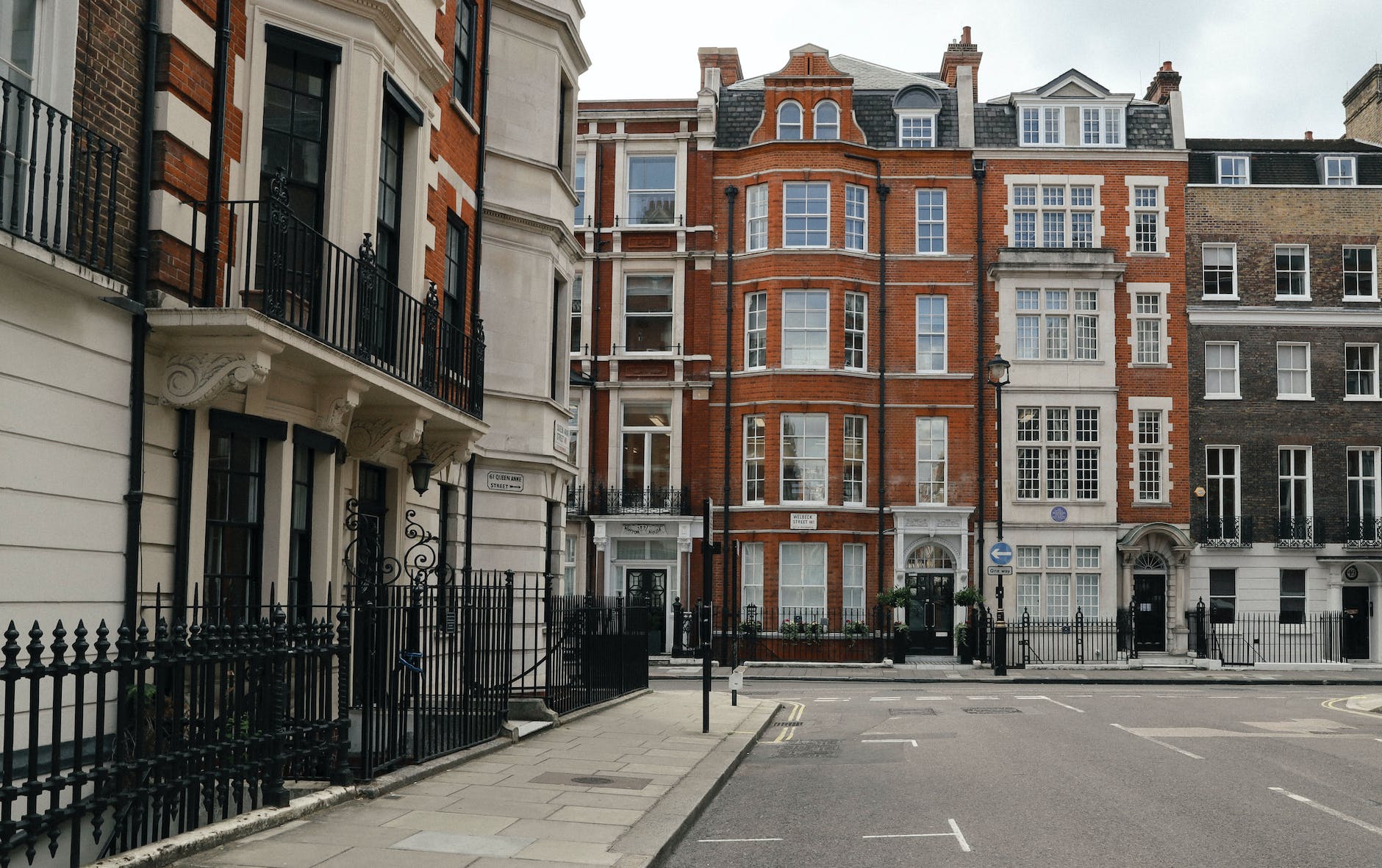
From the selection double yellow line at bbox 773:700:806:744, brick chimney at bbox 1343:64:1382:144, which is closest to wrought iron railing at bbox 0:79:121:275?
double yellow line at bbox 773:700:806:744

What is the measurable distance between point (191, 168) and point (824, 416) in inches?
1027

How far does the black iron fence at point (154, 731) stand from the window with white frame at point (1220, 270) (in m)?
32.4

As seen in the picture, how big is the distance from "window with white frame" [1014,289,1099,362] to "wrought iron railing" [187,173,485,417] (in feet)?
79.3

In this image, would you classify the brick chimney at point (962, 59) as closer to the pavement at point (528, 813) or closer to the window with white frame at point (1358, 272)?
the window with white frame at point (1358, 272)

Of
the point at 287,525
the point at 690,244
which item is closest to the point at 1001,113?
the point at 690,244

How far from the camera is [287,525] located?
11078 mm

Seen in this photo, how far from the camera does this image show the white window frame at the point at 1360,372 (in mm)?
36375

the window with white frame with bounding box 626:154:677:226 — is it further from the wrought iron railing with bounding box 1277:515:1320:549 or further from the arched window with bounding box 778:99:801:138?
the wrought iron railing with bounding box 1277:515:1320:549

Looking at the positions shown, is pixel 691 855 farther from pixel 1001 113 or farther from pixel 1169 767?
pixel 1001 113

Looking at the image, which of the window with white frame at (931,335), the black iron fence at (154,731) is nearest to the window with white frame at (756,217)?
the window with white frame at (931,335)

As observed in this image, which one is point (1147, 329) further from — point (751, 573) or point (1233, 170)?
point (751, 573)

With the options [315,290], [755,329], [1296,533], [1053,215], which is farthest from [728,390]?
[315,290]

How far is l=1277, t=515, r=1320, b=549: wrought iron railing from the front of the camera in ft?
117

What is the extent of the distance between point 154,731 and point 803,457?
91.9 feet
